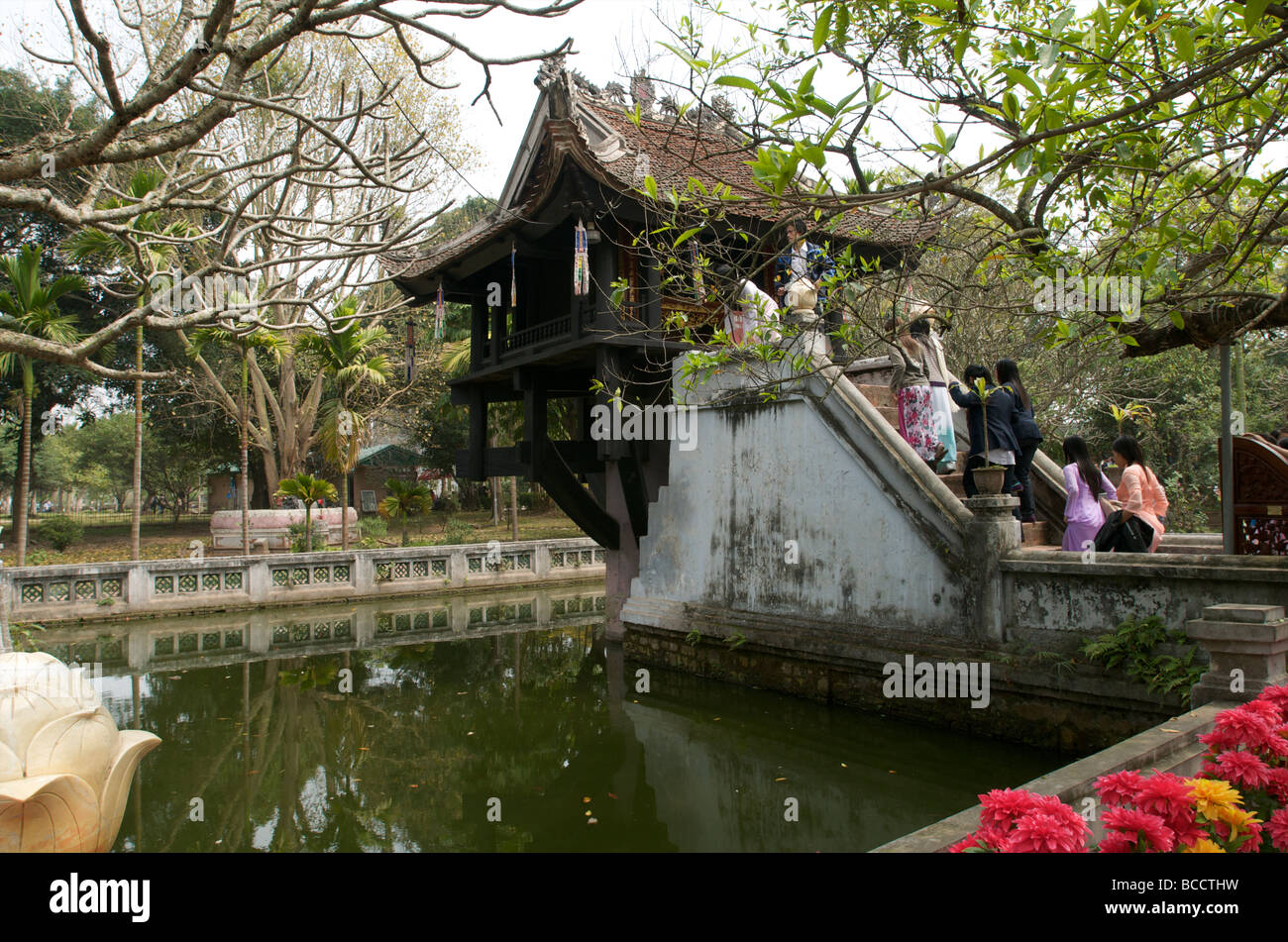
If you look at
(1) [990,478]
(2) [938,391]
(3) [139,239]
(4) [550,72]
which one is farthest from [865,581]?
(4) [550,72]

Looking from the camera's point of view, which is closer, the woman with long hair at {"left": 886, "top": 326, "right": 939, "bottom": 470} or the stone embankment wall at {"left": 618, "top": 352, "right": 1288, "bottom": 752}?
the stone embankment wall at {"left": 618, "top": 352, "right": 1288, "bottom": 752}

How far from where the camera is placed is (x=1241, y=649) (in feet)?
13.8

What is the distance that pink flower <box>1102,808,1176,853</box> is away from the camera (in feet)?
6.61

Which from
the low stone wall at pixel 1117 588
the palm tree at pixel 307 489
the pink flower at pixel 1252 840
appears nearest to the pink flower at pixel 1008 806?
the pink flower at pixel 1252 840

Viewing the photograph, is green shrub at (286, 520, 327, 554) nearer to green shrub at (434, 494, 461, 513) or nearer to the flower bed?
green shrub at (434, 494, 461, 513)

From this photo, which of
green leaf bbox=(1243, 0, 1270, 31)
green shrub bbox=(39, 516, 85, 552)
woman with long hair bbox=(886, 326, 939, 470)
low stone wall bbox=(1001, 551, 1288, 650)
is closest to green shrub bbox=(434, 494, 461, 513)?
green shrub bbox=(39, 516, 85, 552)

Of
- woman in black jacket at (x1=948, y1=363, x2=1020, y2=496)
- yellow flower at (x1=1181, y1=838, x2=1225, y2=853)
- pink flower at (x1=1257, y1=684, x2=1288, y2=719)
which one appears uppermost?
woman in black jacket at (x1=948, y1=363, x2=1020, y2=496)

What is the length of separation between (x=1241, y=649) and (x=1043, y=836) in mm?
3059

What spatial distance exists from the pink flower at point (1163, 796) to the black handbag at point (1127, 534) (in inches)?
175

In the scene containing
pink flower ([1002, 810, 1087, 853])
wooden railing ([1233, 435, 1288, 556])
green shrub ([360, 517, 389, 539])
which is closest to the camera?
pink flower ([1002, 810, 1087, 853])

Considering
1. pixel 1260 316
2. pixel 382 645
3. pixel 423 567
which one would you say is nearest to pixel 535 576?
pixel 423 567

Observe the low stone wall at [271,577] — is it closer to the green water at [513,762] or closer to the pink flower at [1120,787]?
the green water at [513,762]

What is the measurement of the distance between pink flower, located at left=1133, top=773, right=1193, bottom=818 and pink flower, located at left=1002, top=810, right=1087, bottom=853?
339mm

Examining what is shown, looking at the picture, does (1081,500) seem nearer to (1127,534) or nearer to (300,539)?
(1127,534)
